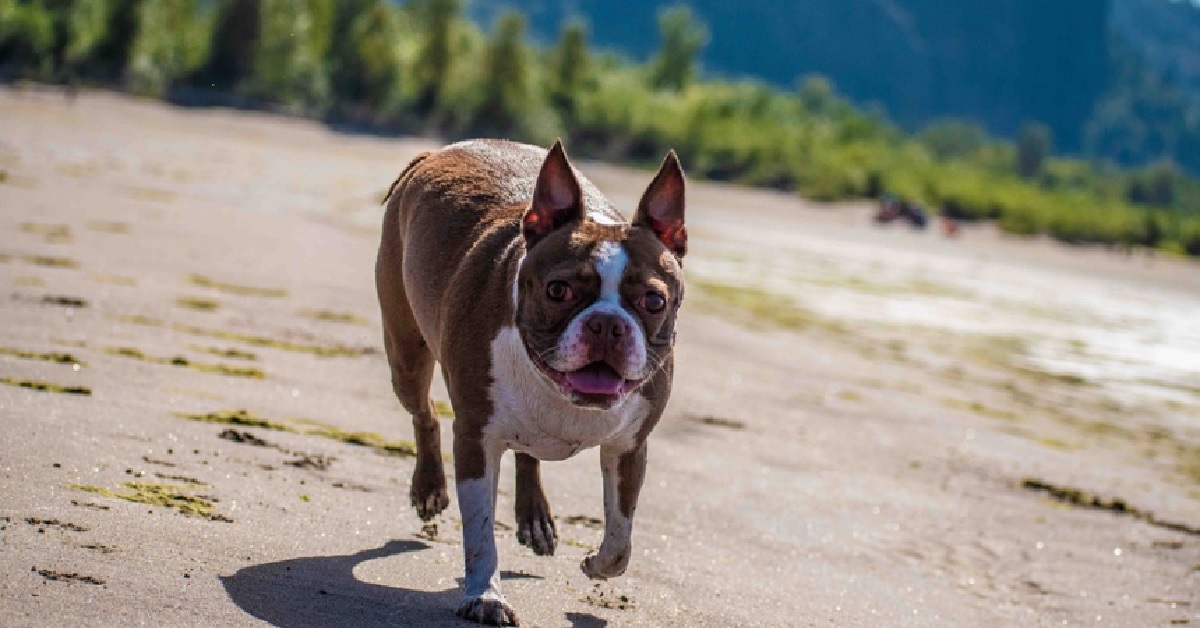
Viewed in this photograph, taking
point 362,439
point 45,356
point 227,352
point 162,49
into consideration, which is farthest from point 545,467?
point 162,49

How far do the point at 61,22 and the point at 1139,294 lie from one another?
130 feet

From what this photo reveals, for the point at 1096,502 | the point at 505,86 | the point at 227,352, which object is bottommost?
the point at 505,86

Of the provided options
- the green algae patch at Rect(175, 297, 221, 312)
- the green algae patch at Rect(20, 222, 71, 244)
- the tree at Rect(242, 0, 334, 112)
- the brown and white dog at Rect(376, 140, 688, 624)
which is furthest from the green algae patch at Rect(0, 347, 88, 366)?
the tree at Rect(242, 0, 334, 112)

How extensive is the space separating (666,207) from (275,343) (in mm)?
5944

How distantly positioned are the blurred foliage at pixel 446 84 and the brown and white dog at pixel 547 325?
45734mm

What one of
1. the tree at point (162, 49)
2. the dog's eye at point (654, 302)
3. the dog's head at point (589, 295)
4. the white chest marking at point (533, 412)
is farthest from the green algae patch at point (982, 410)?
the tree at point (162, 49)

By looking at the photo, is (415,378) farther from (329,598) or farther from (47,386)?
(47,386)

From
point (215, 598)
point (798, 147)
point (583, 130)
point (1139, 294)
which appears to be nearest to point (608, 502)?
point (215, 598)

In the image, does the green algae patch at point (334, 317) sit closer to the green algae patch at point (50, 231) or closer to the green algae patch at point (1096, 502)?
the green algae patch at point (50, 231)

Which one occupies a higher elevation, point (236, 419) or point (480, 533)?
point (480, 533)

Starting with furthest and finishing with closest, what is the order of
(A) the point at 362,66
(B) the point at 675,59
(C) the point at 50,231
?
(B) the point at 675,59, (A) the point at 362,66, (C) the point at 50,231

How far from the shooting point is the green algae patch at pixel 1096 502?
1076 cm

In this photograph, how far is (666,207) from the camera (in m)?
6.32

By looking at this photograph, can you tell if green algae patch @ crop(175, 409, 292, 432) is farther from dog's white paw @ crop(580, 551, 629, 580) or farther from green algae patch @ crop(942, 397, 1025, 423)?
green algae patch @ crop(942, 397, 1025, 423)
